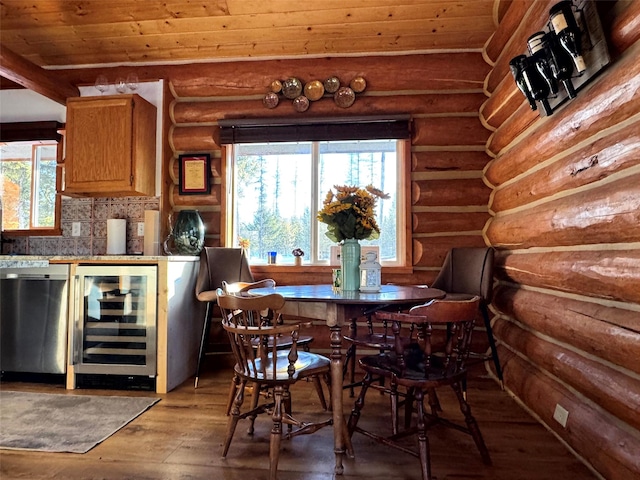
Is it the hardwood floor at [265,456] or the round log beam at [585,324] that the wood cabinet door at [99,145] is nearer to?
the hardwood floor at [265,456]

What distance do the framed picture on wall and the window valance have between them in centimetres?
27

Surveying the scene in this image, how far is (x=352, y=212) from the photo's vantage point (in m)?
2.32

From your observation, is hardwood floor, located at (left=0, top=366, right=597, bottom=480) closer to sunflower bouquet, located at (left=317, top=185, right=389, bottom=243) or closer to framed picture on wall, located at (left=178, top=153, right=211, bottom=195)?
sunflower bouquet, located at (left=317, top=185, right=389, bottom=243)

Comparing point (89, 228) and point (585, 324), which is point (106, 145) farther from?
point (585, 324)

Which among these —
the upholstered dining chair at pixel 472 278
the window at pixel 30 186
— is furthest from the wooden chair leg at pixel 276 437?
the window at pixel 30 186

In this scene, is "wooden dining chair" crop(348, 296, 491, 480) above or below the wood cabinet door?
below

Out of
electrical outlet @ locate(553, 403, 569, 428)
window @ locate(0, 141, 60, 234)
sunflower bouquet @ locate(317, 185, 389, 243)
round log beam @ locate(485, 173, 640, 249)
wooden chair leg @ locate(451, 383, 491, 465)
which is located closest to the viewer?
round log beam @ locate(485, 173, 640, 249)

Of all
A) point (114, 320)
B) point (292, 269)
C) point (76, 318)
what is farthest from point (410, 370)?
point (76, 318)

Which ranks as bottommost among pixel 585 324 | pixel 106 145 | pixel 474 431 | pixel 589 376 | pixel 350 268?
pixel 474 431

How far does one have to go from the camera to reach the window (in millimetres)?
4035

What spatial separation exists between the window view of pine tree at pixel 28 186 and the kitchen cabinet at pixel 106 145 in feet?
1.73

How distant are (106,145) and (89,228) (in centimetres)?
→ 84

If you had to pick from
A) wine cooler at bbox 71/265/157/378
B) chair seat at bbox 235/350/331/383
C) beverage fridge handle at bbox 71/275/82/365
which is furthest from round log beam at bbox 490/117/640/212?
beverage fridge handle at bbox 71/275/82/365

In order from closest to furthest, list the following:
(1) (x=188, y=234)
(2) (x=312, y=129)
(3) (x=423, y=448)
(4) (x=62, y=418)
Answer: (3) (x=423, y=448), (4) (x=62, y=418), (1) (x=188, y=234), (2) (x=312, y=129)
